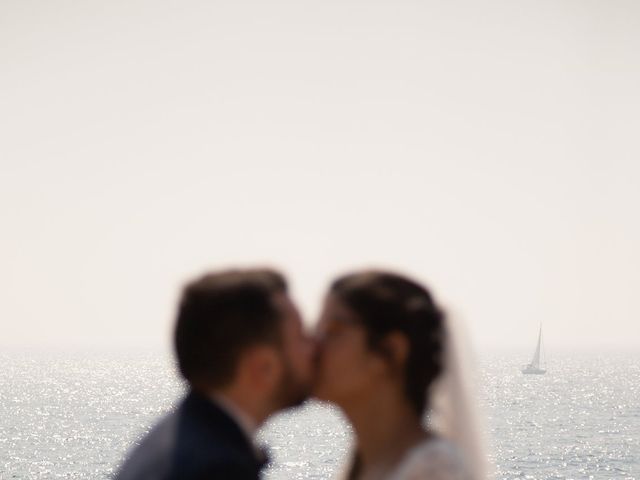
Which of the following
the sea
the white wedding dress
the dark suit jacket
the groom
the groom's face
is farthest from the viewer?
the sea

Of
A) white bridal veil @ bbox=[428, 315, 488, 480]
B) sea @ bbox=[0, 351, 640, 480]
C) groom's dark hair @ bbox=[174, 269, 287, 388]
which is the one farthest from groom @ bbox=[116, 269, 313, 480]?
sea @ bbox=[0, 351, 640, 480]

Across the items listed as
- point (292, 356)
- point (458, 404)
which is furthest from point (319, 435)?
point (292, 356)

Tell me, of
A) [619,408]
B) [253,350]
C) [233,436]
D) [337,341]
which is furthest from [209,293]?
[619,408]

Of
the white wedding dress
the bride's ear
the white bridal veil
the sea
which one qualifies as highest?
the bride's ear

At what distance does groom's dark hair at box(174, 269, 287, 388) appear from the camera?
3.77 metres

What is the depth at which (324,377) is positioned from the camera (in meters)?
4.55

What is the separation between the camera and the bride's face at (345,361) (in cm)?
452

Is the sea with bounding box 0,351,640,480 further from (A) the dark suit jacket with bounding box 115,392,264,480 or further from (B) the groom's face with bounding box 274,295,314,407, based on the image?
(A) the dark suit jacket with bounding box 115,392,264,480

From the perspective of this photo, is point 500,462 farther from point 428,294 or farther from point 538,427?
point 428,294

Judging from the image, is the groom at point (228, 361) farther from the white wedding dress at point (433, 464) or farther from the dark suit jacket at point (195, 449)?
the white wedding dress at point (433, 464)

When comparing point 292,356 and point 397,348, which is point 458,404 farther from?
point 292,356

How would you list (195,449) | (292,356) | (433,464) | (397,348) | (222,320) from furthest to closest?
(397,348) < (433,464) < (292,356) < (222,320) < (195,449)

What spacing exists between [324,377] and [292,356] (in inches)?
22.3

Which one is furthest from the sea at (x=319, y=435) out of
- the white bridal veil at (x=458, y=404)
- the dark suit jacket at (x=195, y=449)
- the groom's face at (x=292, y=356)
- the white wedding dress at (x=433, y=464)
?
the dark suit jacket at (x=195, y=449)
